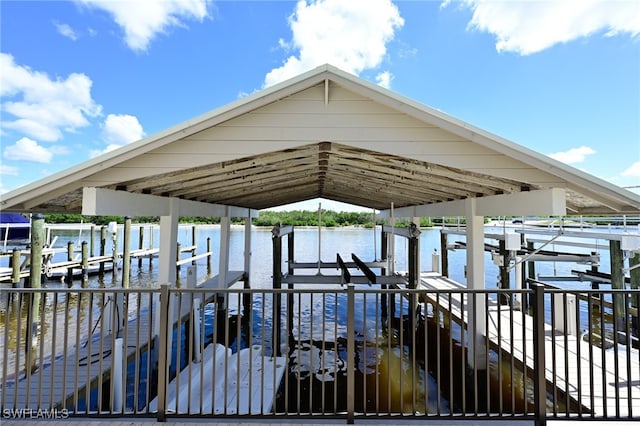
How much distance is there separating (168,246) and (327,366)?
3.81 m

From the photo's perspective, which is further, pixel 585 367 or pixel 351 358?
pixel 585 367

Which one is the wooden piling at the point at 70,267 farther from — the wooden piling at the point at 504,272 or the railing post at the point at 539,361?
the railing post at the point at 539,361

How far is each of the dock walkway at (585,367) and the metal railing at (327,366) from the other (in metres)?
0.02

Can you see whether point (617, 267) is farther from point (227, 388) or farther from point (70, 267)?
point (70, 267)

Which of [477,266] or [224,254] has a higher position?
[477,266]

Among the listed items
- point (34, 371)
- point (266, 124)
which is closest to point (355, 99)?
point (266, 124)

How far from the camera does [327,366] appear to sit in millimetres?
6691

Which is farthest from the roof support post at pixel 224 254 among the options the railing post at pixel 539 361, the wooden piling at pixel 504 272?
the railing post at pixel 539 361

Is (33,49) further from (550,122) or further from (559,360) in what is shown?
(550,122)

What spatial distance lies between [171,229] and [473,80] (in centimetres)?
1635

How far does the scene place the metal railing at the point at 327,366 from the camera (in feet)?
9.55

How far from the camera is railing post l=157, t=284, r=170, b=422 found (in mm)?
2885

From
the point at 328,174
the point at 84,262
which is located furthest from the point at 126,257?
the point at 328,174

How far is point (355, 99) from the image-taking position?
360 centimetres
